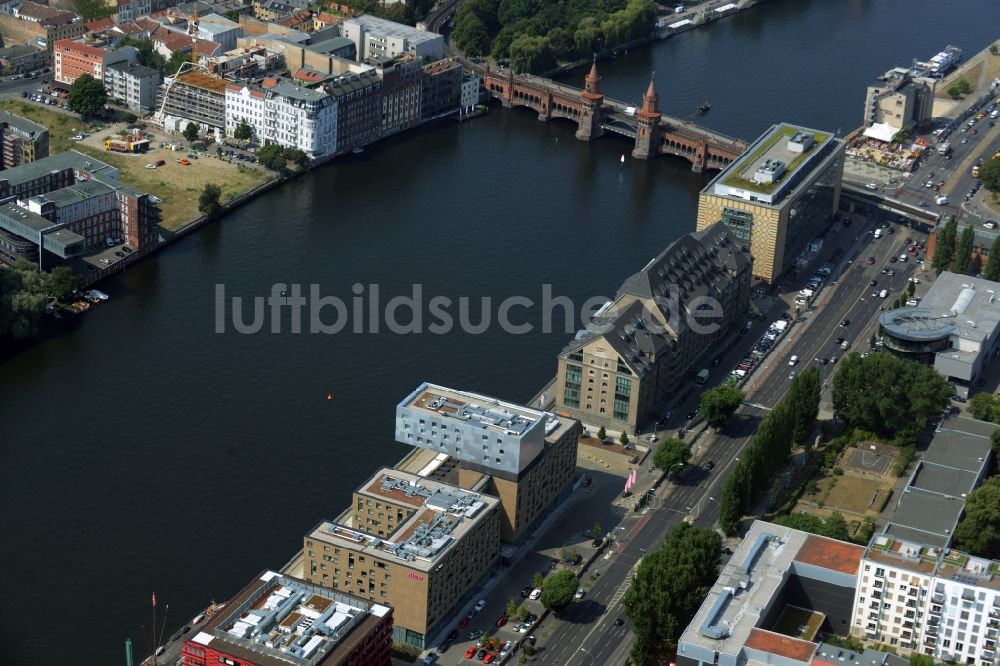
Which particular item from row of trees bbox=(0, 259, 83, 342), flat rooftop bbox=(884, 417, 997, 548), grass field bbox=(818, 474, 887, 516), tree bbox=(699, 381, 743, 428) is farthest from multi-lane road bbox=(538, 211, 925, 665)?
row of trees bbox=(0, 259, 83, 342)

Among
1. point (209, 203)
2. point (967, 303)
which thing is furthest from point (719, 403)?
point (209, 203)

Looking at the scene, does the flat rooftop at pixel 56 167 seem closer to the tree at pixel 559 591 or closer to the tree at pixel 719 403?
the tree at pixel 719 403

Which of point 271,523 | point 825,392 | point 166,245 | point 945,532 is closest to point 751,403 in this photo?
point 825,392

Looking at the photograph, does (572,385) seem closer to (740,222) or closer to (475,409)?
(475,409)

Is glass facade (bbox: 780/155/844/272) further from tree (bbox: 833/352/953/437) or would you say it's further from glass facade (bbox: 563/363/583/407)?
glass facade (bbox: 563/363/583/407)

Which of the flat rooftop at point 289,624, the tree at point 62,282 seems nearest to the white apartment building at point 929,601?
the flat rooftop at point 289,624

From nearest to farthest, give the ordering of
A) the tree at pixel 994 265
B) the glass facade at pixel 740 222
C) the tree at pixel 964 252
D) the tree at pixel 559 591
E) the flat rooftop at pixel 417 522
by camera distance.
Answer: the flat rooftop at pixel 417 522 → the tree at pixel 559 591 → the tree at pixel 994 265 → the glass facade at pixel 740 222 → the tree at pixel 964 252

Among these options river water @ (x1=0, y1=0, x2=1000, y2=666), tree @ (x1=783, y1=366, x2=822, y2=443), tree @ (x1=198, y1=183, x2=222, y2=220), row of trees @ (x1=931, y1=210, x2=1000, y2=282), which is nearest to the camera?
river water @ (x1=0, y1=0, x2=1000, y2=666)
